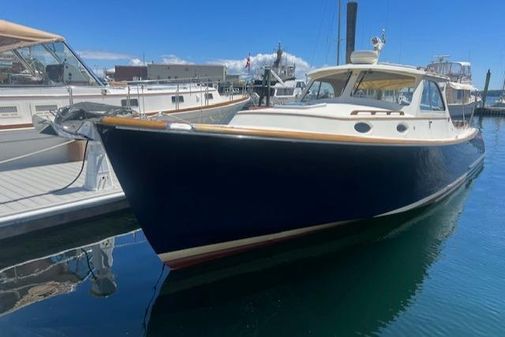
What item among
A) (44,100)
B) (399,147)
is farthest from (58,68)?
(399,147)

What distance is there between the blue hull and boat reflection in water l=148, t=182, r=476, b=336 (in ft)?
1.13

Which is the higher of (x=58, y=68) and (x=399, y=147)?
(x=58, y=68)

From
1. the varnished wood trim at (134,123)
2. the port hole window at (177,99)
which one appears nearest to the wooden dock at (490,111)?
the port hole window at (177,99)

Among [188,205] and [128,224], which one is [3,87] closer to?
[128,224]

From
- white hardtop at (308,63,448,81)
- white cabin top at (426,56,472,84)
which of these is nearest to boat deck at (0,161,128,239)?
white hardtop at (308,63,448,81)

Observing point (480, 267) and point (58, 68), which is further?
point (58, 68)

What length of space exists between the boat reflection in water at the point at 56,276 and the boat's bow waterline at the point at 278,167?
1.03m

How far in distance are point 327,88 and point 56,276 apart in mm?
5641

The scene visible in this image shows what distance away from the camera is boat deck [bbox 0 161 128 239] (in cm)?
651

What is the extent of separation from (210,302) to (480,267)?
392 centimetres

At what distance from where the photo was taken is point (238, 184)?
5.13 m

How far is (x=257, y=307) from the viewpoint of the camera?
4.91 m

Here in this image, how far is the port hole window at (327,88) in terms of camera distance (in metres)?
7.85

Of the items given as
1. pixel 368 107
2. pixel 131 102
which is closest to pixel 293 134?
pixel 368 107
